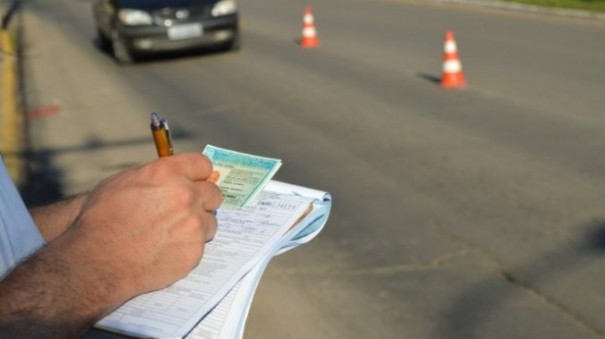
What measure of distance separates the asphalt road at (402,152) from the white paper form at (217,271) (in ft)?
8.15

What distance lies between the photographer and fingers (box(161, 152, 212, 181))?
1.81 meters

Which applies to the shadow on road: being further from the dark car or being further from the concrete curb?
the concrete curb

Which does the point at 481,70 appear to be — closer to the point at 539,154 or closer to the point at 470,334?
the point at 539,154

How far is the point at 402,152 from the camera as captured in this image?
26.0ft

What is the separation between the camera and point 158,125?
1883 millimetres

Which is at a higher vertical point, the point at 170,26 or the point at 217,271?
the point at 217,271

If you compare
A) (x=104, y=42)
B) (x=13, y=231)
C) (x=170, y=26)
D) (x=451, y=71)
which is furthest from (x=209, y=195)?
(x=104, y=42)

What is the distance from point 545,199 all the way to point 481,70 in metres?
6.32

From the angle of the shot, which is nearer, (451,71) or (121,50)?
(451,71)

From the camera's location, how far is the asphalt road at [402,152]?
4762 mm

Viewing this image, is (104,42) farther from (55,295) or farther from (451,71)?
(55,295)

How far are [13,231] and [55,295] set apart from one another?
Result: 0.24 metres

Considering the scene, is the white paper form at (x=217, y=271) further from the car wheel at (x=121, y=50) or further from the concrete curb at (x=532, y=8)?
the concrete curb at (x=532, y=8)

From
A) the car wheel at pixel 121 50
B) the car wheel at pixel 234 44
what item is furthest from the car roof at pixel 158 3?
the car wheel at pixel 234 44
